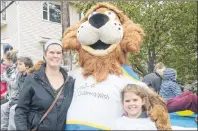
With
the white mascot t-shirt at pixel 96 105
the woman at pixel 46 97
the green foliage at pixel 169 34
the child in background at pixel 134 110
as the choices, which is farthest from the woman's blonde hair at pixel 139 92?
the green foliage at pixel 169 34

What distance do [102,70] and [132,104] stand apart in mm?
675

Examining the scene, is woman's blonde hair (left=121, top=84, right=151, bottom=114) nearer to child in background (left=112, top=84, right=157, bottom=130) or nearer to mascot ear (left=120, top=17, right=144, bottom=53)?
child in background (left=112, top=84, right=157, bottom=130)

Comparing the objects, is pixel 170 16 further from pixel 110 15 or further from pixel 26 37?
pixel 110 15

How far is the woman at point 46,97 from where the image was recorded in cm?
377

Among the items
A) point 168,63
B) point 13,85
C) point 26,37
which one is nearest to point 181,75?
point 168,63

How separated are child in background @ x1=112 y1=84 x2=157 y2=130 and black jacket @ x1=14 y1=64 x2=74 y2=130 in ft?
1.85

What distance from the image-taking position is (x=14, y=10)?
1850 cm

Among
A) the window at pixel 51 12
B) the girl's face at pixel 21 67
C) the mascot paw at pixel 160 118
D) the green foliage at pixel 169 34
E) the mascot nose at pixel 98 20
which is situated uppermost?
the window at pixel 51 12

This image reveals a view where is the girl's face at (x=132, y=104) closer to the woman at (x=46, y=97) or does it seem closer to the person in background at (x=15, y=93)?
the woman at (x=46, y=97)

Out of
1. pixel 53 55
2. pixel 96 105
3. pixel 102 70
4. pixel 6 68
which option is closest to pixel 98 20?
pixel 102 70

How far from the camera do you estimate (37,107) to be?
3797 mm

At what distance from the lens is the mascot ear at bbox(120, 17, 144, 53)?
14.0 ft

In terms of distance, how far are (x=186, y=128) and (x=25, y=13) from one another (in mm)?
15833

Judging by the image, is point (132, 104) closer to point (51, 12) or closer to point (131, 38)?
point (131, 38)
